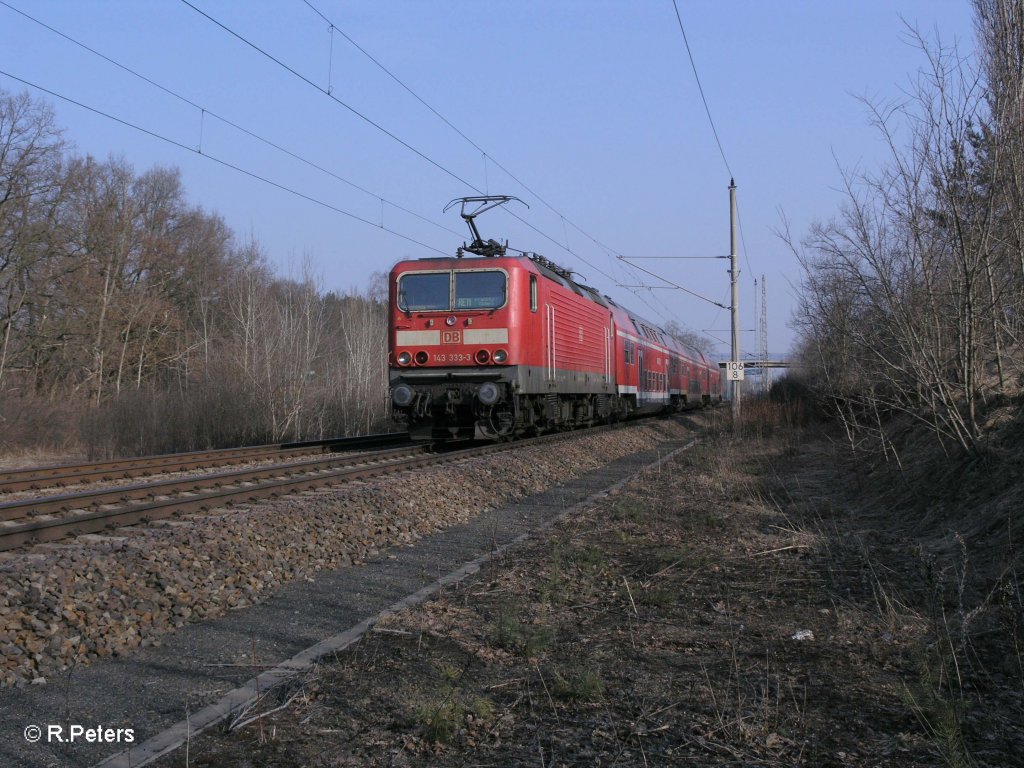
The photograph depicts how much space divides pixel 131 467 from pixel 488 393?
5.97m

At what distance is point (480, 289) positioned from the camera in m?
15.6

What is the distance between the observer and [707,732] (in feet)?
12.3

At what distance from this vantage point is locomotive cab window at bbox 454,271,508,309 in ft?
50.9

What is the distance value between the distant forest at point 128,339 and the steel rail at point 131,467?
6.84 metres

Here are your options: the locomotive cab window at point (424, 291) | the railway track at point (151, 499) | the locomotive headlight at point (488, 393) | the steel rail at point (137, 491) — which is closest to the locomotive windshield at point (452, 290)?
the locomotive cab window at point (424, 291)

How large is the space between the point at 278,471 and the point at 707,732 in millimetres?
9619

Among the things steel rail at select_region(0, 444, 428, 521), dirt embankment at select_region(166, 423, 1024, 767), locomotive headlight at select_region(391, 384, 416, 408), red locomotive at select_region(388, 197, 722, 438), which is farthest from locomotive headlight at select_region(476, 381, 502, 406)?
dirt embankment at select_region(166, 423, 1024, 767)

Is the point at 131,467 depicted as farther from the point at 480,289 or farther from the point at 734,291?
the point at 734,291

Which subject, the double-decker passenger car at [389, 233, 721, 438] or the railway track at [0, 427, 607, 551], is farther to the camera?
the double-decker passenger car at [389, 233, 721, 438]

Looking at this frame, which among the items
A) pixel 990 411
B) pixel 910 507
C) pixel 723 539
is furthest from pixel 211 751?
pixel 990 411

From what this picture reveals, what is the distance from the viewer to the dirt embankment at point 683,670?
12.0ft
